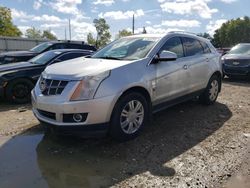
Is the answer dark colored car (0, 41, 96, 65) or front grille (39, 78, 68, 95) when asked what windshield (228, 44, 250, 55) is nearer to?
dark colored car (0, 41, 96, 65)

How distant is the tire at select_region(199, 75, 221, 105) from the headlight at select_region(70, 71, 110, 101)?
3.47 m

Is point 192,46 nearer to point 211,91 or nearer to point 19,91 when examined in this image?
point 211,91

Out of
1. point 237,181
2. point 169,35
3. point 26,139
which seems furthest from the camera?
point 169,35

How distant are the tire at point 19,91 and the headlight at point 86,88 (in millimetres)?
4070

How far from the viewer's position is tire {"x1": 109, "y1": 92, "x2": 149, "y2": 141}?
448cm

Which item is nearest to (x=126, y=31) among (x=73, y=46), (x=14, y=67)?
(x=73, y=46)

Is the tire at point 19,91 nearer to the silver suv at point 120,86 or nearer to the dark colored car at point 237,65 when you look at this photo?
the silver suv at point 120,86

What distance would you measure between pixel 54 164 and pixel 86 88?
111 cm

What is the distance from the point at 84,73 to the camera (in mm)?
4367

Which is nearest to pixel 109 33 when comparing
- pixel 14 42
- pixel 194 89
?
pixel 14 42

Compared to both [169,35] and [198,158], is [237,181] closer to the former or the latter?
[198,158]

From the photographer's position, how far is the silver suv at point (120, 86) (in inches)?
168

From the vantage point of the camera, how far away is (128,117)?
4703 millimetres

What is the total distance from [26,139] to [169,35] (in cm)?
317
